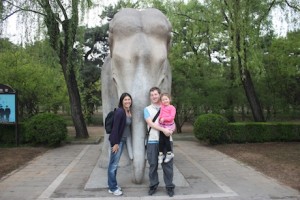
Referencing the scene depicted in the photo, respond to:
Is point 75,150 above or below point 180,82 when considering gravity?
below

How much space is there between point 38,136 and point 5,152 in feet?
5.92

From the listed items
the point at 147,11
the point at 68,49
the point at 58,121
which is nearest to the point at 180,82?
the point at 68,49

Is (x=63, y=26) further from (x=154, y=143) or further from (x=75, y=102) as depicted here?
(x=154, y=143)

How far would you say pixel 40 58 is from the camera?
17562mm

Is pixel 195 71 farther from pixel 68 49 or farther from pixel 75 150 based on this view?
pixel 75 150

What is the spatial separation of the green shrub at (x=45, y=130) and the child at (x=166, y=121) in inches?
359

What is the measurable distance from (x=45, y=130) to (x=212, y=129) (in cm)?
658

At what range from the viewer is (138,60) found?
7.04 m

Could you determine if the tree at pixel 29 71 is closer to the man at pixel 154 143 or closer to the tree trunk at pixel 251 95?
the tree trunk at pixel 251 95

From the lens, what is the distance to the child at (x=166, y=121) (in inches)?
256

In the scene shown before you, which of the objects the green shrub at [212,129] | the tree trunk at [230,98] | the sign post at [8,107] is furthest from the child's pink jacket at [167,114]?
the tree trunk at [230,98]

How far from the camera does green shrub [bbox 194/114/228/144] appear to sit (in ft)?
49.2

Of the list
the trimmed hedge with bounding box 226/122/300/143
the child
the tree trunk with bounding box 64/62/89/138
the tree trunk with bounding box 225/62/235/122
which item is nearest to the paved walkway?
the child

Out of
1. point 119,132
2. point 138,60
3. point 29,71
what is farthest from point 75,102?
point 119,132
